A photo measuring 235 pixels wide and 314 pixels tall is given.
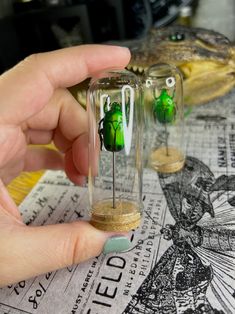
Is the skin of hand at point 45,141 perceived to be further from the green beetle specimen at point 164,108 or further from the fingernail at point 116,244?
the green beetle specimen at point 164,108

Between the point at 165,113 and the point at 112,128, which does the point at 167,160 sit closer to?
Answer: the point at 165,113

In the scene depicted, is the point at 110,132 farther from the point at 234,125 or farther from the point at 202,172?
the point at 234,125

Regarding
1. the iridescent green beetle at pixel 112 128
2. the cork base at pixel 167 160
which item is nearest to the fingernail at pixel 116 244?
the iridescent green beetle at pixel 112 128

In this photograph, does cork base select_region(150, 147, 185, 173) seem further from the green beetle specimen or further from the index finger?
the index finger

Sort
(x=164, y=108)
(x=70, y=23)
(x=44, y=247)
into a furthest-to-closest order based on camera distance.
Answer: (x=70, y=23)
(x=164, y=108)
(x=44, y=247)

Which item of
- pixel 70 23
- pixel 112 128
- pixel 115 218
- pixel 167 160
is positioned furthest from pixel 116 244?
pixel 70 23

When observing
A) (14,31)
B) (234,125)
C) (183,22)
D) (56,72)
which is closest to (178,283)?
(56,72)

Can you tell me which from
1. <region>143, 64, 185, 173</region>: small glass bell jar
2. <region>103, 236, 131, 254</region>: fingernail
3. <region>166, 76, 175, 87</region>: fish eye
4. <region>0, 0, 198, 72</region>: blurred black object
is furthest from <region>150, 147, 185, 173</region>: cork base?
<region>0, 0, 198, 72</region>: blurred black object
